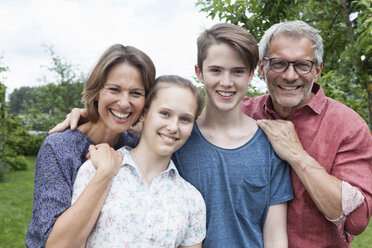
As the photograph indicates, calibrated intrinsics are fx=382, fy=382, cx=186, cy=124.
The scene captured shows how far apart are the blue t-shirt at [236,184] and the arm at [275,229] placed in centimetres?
3

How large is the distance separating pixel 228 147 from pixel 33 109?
22.3 meters

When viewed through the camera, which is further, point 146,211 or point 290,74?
point 290,74

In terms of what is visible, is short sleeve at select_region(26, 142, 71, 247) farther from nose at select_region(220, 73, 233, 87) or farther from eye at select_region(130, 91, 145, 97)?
nose at select_region(220, 73, 233, 87)

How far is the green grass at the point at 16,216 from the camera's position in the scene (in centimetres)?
667

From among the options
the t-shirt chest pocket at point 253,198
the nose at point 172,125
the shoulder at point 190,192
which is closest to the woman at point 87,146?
the nose at point 172,125

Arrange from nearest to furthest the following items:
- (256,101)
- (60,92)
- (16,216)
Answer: (256,101), (16,216), (60,92)

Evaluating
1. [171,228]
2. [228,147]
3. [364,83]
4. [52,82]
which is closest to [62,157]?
[171,228]

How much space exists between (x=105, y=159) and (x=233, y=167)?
761mm

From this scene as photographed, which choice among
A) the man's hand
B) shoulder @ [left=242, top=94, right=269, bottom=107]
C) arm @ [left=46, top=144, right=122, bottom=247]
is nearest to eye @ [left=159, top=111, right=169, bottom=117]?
arm @ [left=46, top=144, right=122, bottom=247]

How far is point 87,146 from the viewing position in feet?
7.89

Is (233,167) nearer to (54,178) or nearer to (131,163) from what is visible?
(131,163)

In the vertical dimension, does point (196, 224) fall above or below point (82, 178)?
below

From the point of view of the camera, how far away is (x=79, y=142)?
238 cm

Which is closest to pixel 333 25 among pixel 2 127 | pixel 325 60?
pixel 325 60
